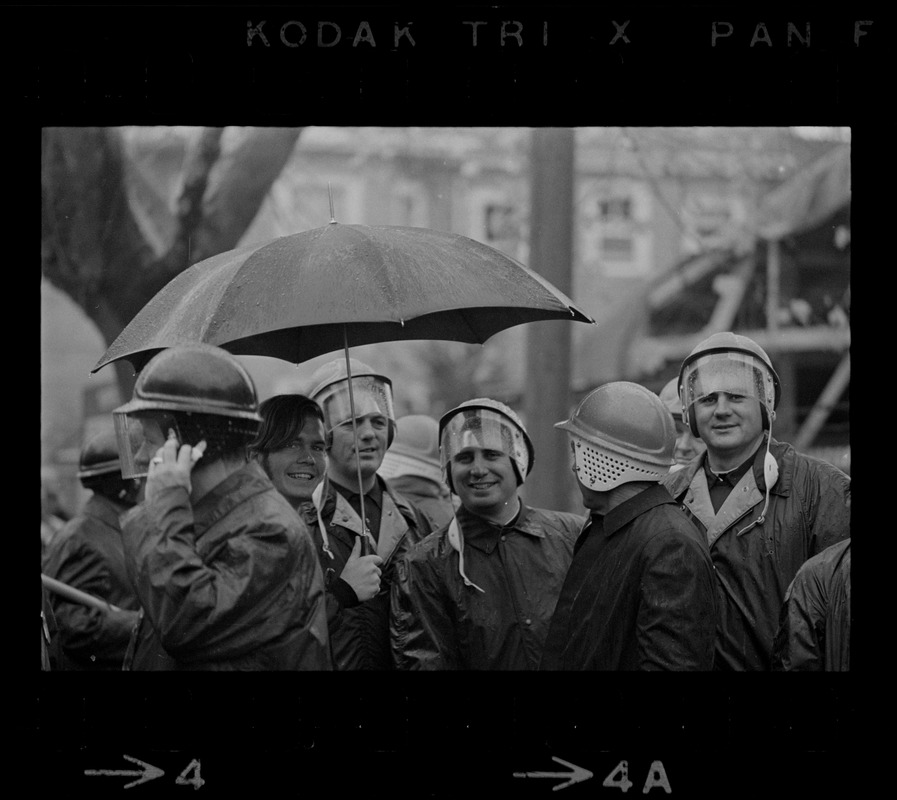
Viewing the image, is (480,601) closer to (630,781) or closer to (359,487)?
(359,487)

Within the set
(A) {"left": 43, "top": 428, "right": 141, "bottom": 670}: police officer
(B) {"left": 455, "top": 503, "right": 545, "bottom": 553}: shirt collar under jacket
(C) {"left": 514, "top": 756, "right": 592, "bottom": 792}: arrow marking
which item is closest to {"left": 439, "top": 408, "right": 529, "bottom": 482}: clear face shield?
(B) {"left": 455, "top": 503, "right": 545, "bottom": 553}: shirt collar under jacket

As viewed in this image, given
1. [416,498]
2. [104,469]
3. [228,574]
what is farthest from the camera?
[416,498]

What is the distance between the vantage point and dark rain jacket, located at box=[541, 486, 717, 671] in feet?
17.0

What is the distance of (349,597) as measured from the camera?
5.49 m

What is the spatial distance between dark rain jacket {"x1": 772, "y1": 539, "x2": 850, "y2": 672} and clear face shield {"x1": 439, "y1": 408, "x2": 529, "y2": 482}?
3.73ft

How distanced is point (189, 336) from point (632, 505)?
1704 mm

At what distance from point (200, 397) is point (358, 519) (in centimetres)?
81

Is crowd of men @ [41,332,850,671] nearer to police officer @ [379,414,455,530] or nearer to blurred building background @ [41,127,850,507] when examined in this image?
police officer @ [379,414,455,530]

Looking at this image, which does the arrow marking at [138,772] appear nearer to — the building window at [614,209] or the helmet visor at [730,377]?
the helmet visor at [730,377]

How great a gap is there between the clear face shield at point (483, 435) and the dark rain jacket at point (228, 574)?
26.5 inches

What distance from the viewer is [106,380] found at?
600 centimetres

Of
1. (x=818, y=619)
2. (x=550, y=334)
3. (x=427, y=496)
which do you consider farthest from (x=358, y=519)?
(x=550, y=334)

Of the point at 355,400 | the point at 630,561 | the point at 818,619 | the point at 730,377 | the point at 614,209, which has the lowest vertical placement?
the point at 818,619

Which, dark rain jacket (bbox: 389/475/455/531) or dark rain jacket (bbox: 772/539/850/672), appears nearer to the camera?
dark rain jacket (bbox: 772/539/850/672)
